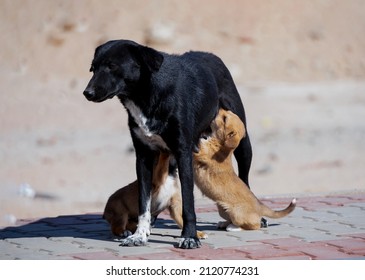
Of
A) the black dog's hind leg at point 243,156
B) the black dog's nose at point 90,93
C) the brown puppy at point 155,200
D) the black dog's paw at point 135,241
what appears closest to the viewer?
the black dog's nose at point 90,93

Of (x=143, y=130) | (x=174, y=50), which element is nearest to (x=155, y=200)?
(x=143, y=130)

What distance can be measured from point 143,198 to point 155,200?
9.2 inches

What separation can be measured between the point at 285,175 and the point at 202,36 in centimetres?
1034

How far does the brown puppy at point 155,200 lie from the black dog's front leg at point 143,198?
146 mm

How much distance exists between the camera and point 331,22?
2586cm

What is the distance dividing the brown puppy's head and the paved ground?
0.70m

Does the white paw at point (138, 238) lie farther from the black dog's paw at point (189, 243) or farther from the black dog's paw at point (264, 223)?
the black dog's paw at point (264, 223)

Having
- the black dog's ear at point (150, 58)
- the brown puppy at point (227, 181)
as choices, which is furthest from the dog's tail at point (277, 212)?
the black dog's ear at point (150, 58)

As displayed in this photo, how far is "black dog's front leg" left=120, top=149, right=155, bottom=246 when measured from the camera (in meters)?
7.10

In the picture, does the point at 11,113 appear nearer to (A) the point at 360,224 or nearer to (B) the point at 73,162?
(B) the point at 73,162

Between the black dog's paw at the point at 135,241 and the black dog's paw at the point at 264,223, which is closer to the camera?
the black dog's paw at the point at 135,241

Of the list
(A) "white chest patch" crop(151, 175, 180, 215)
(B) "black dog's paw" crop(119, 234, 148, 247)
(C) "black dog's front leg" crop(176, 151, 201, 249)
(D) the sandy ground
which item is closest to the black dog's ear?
(C) "black dog's front leg" crop(176, 151, 201, 249)

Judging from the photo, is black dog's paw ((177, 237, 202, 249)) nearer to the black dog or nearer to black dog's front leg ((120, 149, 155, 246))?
the black dog

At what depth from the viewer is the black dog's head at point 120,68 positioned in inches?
272
